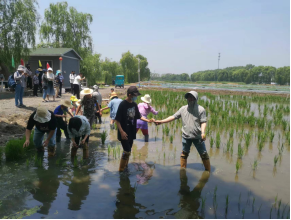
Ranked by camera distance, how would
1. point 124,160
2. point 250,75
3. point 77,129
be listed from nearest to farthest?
point 124,160
point 77,129
point 250,75

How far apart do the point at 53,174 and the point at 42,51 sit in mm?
20863

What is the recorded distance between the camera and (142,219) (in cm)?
325

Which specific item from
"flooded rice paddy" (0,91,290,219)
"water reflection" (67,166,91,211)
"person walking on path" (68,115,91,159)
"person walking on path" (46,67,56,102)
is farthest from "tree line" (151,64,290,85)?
"person walking on path" (46,67,56,102)

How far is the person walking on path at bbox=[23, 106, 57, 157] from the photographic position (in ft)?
16.2

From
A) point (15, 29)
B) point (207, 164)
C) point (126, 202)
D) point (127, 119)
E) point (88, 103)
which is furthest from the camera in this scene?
point (15, 29)

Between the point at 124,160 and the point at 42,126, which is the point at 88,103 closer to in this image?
the point at 42,126

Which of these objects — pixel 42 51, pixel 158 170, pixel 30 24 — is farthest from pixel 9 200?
pixel 42 51

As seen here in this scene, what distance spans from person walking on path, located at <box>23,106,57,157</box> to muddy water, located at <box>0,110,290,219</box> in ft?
1.17

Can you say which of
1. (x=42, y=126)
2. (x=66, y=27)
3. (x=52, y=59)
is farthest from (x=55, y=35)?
(x=42, y=126)

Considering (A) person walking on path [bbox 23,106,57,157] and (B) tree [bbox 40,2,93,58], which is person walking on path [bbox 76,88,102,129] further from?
(B) tree [bbox 40,2,93,58]

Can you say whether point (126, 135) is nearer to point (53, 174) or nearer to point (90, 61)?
point (53, 174)

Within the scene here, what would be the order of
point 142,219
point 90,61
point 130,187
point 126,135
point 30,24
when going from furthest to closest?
point 90,61 < point 30,24 < point 126,135 < point 130,187 < point 142,219

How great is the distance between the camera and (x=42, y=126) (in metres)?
5.30

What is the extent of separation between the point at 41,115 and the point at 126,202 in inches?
97.2
